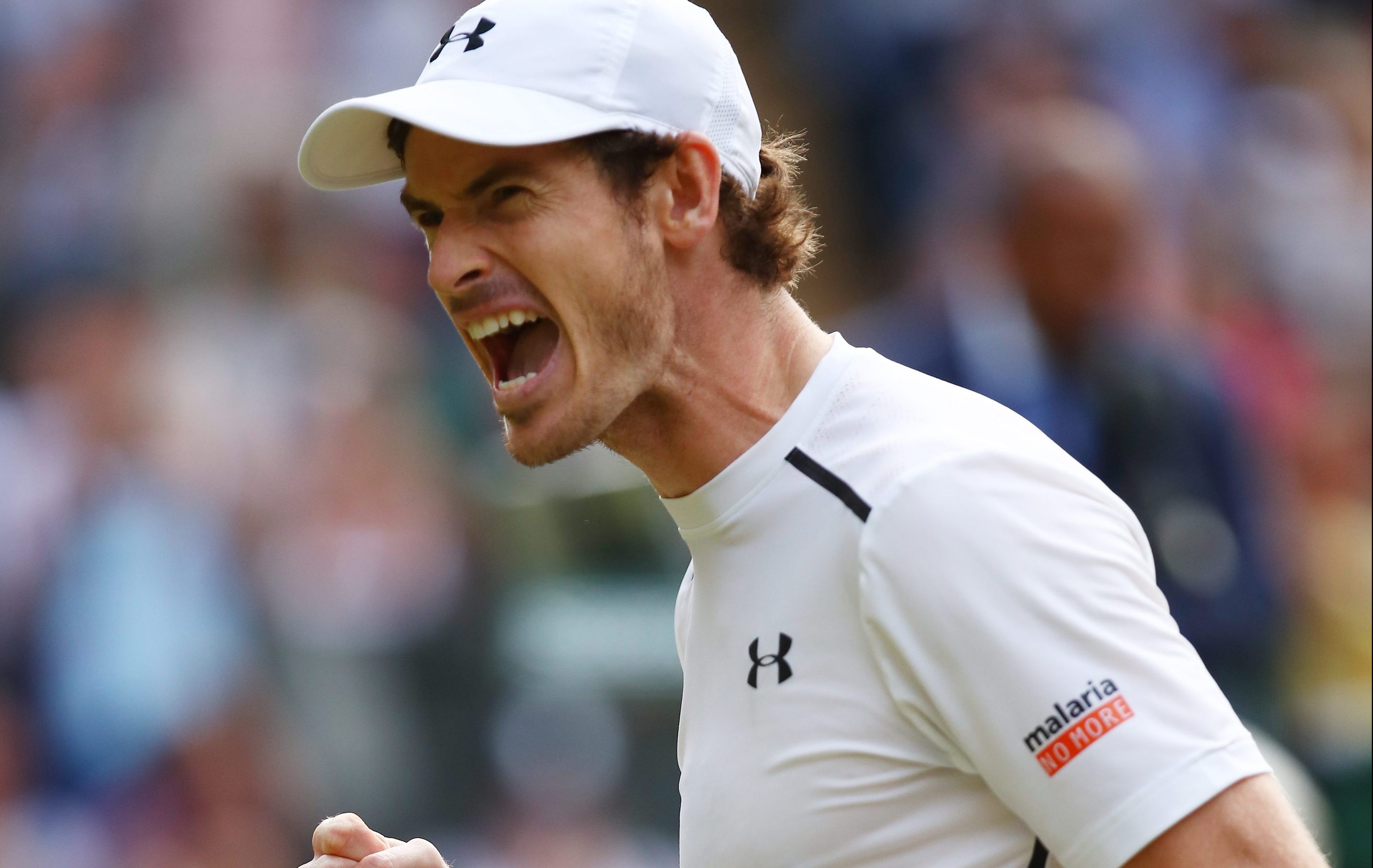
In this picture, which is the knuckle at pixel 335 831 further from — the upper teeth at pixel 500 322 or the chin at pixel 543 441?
the upper teeth at pixel 500 322

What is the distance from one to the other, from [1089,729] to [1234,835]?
0.18m

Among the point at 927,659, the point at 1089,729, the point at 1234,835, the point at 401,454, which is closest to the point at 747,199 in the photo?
the point at 927,659

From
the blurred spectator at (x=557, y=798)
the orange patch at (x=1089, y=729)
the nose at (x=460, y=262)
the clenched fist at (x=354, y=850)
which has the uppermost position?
the nose at (x=460, y=262)

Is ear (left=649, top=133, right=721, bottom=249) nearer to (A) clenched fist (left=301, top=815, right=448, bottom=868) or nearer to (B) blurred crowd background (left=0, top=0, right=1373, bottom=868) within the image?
(A) clenched fist (left=301, top=815, right=448, bottom=868)

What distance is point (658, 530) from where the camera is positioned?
215 inches

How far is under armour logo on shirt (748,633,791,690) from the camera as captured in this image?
2.04 meters

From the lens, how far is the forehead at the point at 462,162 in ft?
7.17

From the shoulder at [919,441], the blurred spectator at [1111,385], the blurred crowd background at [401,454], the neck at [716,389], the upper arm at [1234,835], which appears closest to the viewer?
the upper arm at [1234,835]

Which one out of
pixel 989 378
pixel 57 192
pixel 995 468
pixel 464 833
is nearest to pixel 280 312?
pixel 57 192

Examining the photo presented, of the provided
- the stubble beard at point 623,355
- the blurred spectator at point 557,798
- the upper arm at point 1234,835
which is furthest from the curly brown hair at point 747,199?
the blurred spectator at point 557,798

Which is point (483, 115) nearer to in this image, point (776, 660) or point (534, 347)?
point (534, 347)

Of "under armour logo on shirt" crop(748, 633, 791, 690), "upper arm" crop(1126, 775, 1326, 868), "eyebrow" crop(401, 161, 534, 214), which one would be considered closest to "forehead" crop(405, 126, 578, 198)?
"eyebrow" crop(401, 161, 534, 214)

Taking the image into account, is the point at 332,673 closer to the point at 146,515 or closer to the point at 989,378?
the point at 146,515

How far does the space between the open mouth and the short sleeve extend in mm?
619
